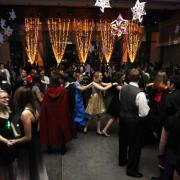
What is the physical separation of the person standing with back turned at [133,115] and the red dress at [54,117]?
3.54 ft

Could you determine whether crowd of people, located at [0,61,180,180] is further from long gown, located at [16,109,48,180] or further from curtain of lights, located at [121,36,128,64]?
curtain of lights, located at [121,36,128,64]

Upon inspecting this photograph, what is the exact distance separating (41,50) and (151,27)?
23.1ft

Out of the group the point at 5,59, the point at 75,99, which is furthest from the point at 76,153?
the point at 5,59

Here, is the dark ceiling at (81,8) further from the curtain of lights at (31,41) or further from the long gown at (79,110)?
the long gown at (79,110)

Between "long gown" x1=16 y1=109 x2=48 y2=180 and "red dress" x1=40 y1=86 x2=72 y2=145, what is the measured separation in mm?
1413

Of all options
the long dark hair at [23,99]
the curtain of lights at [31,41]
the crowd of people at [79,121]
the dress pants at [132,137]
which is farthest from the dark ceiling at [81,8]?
the long dark hair at [23,99]

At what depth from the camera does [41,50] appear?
617 inches

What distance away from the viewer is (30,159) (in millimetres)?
2672

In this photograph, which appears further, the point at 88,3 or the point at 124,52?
the point at 124,52

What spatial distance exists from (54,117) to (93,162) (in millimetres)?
984

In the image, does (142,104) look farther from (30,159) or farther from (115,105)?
(115,105)

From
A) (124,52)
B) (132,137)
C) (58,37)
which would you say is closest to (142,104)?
(132,137)

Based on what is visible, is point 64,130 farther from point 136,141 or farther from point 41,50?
point 41,50

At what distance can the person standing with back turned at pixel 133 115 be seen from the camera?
3.30 m
